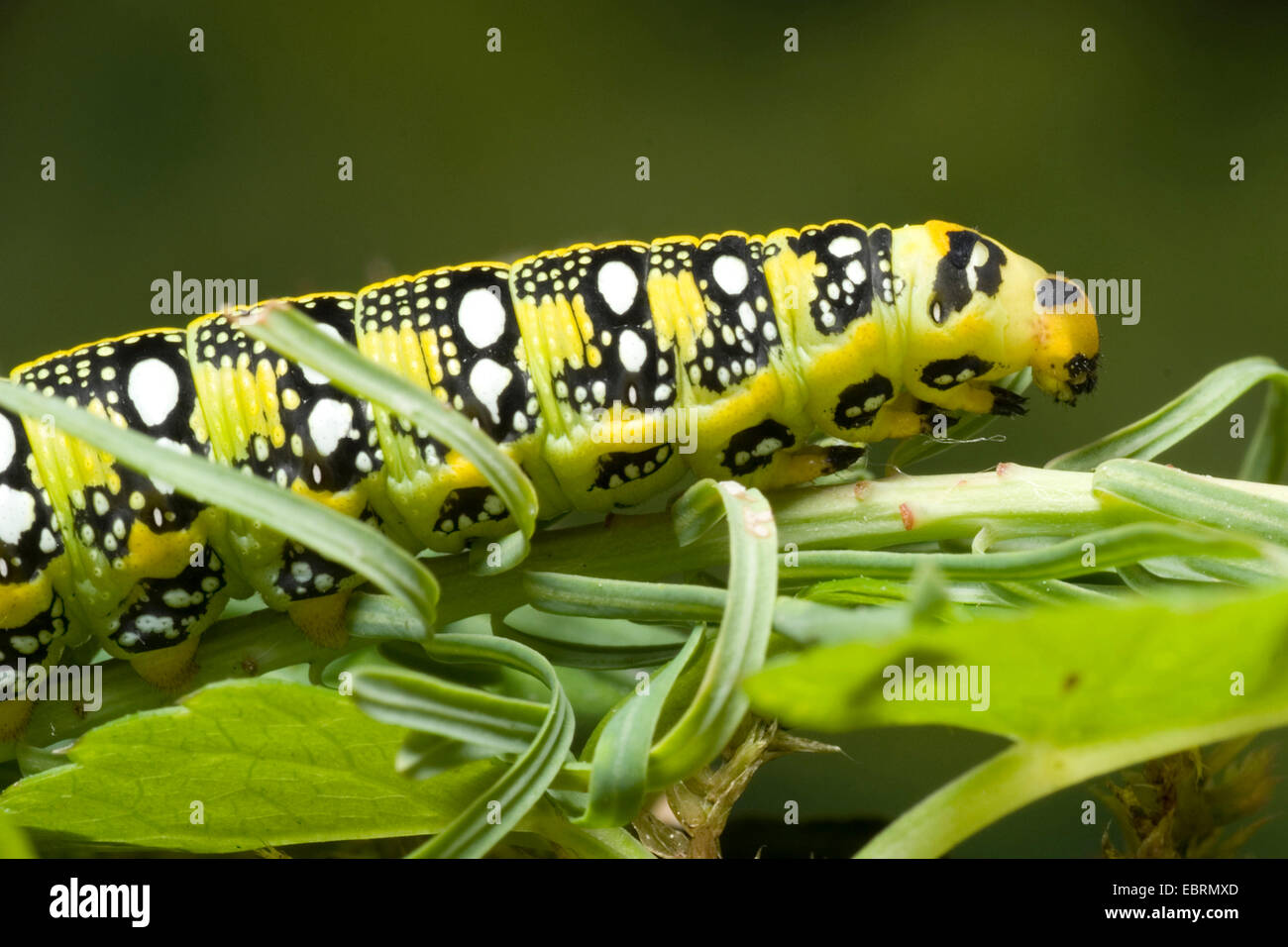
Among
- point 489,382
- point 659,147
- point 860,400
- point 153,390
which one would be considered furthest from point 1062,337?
point 659,147

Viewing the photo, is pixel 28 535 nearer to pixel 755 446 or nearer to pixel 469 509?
pixel 469 509

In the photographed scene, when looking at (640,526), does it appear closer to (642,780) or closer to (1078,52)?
(642,780)

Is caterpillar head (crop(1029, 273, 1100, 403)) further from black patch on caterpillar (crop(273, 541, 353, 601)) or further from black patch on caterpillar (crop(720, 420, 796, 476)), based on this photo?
black patch on caterpillar (crop(273, 541, 353, 601))

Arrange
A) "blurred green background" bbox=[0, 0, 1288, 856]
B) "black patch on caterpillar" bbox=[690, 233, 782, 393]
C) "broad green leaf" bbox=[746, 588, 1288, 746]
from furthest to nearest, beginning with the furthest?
"blurred green background" bbox=[0, 0, 1288, 856] < "black patch on caterpillar" bbox=[690, 233, 782, 393] < "broad green leaf" bbox=[746, 588, 1288, 746]

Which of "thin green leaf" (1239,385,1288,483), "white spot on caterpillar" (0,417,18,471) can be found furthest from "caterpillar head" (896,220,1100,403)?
"white spot on caterpillar" (0,417,18,471)

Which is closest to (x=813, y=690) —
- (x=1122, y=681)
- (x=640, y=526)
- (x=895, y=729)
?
(x=1122, y=681)

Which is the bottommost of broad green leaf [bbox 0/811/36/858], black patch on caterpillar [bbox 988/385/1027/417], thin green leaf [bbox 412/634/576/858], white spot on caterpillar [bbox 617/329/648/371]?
thin green leaf [bbox 412/634/576/858]
